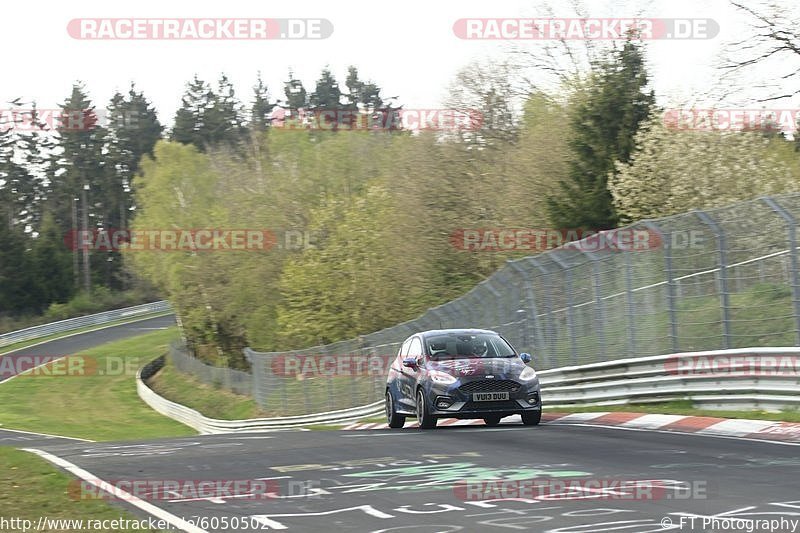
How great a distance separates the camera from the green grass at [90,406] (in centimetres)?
4922

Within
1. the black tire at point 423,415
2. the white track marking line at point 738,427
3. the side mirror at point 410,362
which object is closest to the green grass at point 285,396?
the side mirror at point 410,362

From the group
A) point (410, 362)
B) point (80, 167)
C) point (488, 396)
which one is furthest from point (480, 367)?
point (80, 167)

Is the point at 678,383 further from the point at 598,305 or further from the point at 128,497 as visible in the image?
the point at 128,497

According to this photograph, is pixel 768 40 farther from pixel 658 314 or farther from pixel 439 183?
pixel 658 314

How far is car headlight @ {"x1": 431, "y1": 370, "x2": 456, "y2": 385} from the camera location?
56.2 ft

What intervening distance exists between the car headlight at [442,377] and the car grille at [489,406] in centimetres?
40

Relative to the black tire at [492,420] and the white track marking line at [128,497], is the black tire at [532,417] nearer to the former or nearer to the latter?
the black tire at [492,420]

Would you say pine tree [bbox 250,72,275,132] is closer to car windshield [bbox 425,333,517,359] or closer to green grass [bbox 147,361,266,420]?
green grass [bbox 147,361,266,420]

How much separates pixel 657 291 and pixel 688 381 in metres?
1.40

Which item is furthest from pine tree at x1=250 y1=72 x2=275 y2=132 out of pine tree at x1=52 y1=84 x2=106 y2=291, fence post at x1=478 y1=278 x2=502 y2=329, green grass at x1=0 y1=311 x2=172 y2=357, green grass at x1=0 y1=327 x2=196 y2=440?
fence post at x1=478 y1=278 x2=502 y2=329

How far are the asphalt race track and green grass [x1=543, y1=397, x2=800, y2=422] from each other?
5.10 ft

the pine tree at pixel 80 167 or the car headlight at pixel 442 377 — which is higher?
the pine tree at pixel 80 167

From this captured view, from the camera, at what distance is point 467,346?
1831 centimetres

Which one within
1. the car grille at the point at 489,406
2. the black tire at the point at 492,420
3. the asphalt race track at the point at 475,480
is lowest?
the black tire at the point at 492,420
